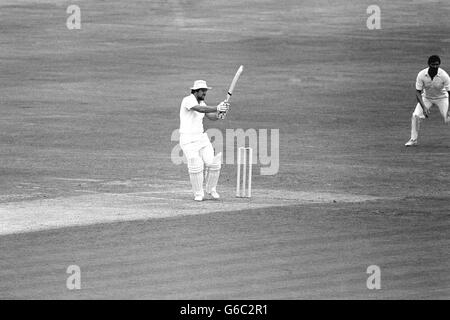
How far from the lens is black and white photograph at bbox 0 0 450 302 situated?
673 inches

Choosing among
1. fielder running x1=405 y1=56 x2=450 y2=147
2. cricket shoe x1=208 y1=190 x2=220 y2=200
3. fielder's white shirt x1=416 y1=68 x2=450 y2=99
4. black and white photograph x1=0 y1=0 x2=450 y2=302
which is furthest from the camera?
fielder's white shirt x1=416 y1=68 x2=450 y2=99

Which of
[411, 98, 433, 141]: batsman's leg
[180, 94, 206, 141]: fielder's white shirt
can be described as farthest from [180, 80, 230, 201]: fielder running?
[411, 98, 433, 141]: batsman's leg

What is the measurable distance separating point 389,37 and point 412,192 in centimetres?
2295

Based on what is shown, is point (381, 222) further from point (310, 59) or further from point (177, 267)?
point (310, 59)

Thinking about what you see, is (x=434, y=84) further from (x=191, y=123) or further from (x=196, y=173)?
(x=196, y=173)

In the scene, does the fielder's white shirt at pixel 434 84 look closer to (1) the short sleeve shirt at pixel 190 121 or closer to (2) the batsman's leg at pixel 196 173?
(1) the short sleeve shirt at pixel 190 121

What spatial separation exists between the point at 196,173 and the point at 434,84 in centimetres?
871

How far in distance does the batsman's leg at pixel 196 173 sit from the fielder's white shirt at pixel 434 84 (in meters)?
8.07

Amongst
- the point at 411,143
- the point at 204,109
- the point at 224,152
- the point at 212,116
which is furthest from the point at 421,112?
the point at 204,109

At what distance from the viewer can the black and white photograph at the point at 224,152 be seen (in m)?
17.1

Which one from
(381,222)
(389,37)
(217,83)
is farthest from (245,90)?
(381,222)

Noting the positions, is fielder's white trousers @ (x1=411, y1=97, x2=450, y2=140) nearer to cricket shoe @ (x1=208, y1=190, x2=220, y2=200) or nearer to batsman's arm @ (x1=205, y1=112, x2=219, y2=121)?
batsman's arm @ (x1=205, y1=112, x2=219, y2=121)

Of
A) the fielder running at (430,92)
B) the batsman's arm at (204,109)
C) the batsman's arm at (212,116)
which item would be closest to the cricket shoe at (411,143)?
the fielder running at (430,92)

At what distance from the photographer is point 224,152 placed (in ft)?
94.2
